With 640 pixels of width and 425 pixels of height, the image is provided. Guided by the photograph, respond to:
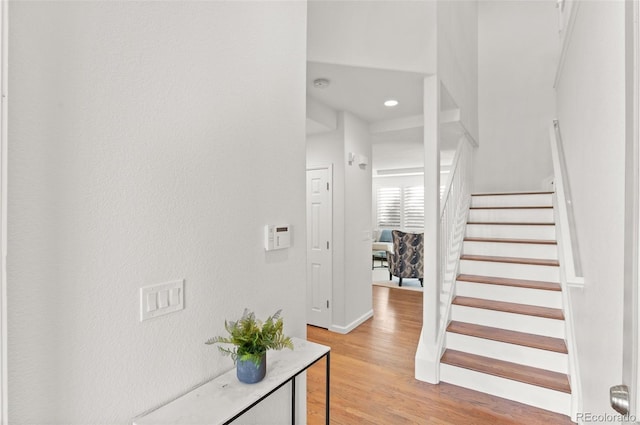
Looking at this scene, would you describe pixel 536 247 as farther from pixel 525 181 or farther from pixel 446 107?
pixel 525 181

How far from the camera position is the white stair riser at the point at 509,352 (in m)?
2.42

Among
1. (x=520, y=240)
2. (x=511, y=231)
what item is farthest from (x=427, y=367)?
(x=511, y=231)

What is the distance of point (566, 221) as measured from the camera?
7.55 ft

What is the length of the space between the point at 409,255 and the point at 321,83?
396cm

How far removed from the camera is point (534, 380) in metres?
2.34

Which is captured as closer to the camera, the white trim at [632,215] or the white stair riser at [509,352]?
the white trim at [632,215]

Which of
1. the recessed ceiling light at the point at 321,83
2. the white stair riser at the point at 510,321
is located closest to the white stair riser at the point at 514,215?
the white stair riser at the point at 510,321

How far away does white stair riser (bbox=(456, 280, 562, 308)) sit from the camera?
109 inches

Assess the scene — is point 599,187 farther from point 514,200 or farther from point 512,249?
point 514,200

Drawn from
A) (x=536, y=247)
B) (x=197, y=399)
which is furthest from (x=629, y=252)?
(x=536, y=247)

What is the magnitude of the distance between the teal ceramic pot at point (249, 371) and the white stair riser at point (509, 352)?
224 centimetres

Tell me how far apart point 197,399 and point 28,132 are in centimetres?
86

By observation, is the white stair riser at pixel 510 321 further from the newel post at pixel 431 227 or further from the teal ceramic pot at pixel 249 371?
the teal ceramic pot at pixel 249 371

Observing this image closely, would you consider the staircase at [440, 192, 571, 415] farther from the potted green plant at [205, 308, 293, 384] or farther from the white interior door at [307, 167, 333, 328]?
the potted green plant at [205, 308, 293, 384]
